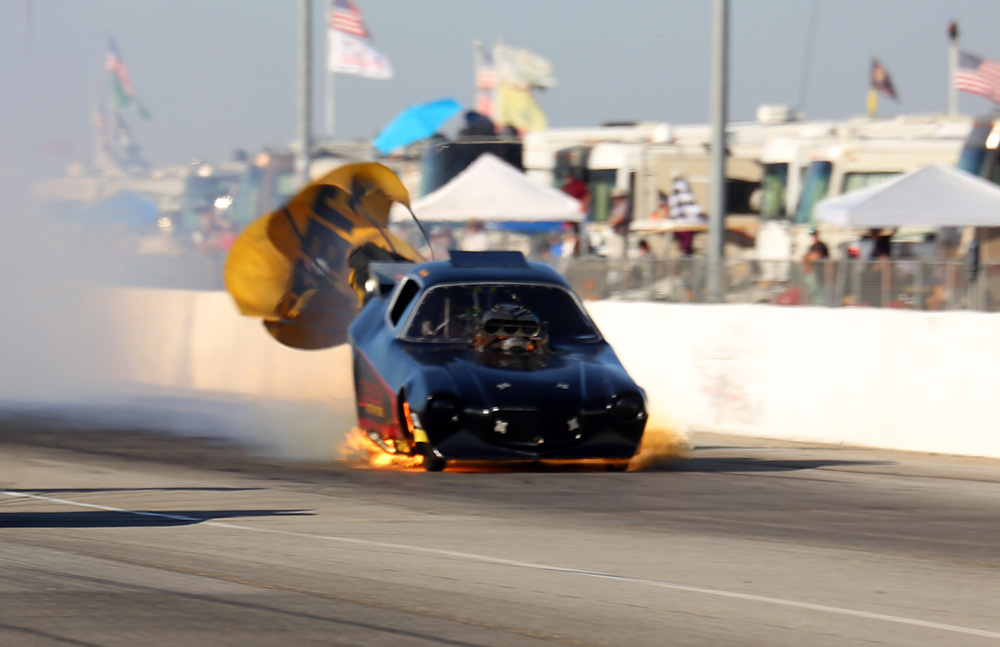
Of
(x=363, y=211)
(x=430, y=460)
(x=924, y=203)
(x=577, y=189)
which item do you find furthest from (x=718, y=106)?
(x=430, y=460)

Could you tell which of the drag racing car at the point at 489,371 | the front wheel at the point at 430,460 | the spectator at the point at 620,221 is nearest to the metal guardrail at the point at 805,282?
the drag racing car at the point at 489,371

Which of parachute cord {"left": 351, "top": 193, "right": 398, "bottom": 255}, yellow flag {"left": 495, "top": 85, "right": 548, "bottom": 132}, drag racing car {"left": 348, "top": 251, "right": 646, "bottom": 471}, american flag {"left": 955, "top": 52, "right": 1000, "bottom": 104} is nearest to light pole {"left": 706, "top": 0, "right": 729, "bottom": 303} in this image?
parachute cord {"left": 351, "top": 193, "right": 398, "bottom": 255}

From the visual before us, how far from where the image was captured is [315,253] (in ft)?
54.2

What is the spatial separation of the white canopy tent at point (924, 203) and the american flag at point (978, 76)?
16017mm

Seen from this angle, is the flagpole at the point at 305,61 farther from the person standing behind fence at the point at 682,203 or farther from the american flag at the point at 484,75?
the american flag at the point at 484,75

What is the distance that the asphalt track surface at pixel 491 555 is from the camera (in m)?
6.48

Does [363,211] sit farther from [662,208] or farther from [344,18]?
[344,18]

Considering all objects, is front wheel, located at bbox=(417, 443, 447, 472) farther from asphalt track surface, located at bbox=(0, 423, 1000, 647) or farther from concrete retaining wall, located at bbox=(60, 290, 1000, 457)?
concrete retaining wall, located at bbox=(60, 290, 1000, 457)

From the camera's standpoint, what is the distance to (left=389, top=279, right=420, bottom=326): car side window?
1284cm

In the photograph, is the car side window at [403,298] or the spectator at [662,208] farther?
the spectator at [662,208]

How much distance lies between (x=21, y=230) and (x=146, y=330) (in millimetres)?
6069

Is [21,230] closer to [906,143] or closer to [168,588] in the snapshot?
[906,143]

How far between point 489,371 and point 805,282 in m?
5.53

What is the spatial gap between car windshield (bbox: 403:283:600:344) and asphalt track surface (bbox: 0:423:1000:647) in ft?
3.82
